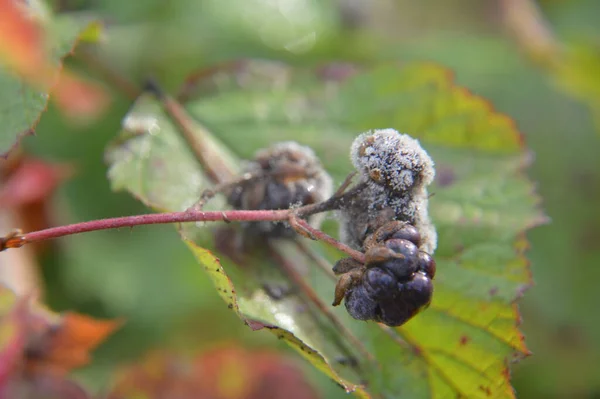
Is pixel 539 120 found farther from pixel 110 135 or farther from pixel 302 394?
pixel 110 135

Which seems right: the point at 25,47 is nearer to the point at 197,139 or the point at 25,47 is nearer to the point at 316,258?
the point at 197,139

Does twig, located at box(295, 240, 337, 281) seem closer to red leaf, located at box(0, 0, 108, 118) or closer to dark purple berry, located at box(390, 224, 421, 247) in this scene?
dark purple berry, located at box(390, 224, 421, 247)

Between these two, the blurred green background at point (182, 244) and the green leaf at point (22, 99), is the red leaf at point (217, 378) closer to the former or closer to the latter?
the blurred green background at point (182, 244)

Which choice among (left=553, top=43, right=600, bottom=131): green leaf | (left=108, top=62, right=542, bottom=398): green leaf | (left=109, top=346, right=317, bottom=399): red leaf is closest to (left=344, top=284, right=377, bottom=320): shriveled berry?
(left=108, top=62, right=542, bottom=398): green leaf

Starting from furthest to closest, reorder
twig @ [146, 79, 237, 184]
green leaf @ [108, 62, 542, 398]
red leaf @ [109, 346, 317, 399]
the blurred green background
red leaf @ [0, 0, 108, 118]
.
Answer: the blurred green background
red leaf @ [109, 346, 317, 399]
twig @ [146, 79, 237, 184]
red leaf @ [0, 0, 108, 118]
green leaf @ [108, 62, 542, 398]

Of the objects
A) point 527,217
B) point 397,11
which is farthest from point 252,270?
point 397,11

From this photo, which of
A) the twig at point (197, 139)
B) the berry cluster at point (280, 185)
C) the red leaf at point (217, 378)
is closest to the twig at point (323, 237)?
the berry cluster at point (280, 185)

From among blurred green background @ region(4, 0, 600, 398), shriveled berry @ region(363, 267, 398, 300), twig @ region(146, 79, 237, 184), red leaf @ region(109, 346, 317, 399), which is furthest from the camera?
blurred green background @ region(4, 0, 600, 398)
